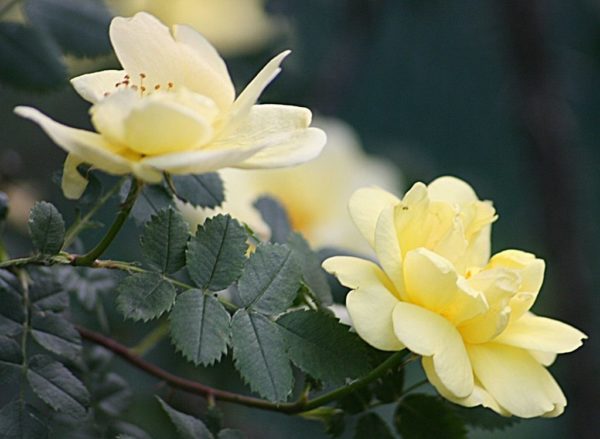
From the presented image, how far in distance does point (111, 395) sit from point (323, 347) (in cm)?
15

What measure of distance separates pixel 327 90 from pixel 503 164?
107 cm

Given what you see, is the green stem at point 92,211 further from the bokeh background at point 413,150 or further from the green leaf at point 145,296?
the bokeh background at point 413,150

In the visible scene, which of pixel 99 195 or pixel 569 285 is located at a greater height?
pixel 99 195

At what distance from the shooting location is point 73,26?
629 millimetres

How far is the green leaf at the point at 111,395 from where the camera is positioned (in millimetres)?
503

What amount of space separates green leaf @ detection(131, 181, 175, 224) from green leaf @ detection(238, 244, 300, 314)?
0.06m

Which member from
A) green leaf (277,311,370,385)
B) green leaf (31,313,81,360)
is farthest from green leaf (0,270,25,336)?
green leaf (277,311,370,385)

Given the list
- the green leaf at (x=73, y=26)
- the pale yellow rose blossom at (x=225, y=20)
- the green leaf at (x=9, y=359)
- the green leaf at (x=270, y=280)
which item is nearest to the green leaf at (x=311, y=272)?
the green leaf at (x=270, y=280)

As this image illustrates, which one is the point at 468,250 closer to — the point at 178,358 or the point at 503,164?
the point at 178,358

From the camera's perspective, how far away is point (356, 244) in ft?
2.56

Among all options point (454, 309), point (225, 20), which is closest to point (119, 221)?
point (454, 309)

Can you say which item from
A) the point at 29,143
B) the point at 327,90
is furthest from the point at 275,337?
the point at 29,143

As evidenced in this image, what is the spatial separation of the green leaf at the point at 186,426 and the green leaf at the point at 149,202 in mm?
90

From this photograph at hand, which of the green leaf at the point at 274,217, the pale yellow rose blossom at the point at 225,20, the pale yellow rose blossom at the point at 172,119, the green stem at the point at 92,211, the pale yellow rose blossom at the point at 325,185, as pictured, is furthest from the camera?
the pale yellow rose blossom at the point at 225,20
